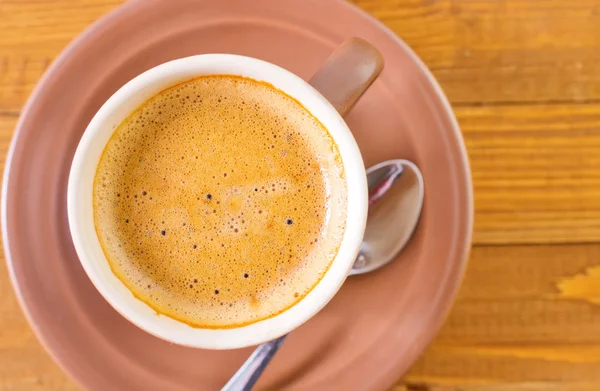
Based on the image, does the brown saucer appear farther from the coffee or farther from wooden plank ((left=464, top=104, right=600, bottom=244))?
wooden plank ((left=464, top=104, right=600, bottom=244))

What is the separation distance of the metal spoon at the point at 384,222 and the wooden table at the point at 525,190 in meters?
0.18

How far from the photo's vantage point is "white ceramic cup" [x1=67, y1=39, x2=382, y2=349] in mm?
772

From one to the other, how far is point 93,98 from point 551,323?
861mm

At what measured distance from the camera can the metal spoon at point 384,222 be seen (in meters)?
0.88

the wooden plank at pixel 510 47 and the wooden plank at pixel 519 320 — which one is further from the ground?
the wooden plank at pixel 510 47

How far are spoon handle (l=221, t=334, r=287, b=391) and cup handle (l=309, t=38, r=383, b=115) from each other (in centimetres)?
38

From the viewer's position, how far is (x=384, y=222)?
3.06 ft

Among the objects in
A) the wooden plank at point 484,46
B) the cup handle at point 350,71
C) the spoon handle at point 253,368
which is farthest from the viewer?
the wooden plank at point 484,46

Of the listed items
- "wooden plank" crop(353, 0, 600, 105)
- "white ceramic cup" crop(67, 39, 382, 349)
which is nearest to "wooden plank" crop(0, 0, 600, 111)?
"wooden plank" crop(353, 0, 600, 105)

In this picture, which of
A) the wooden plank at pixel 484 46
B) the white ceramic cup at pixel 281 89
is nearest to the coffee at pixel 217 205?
the white ceramic cup at pixel 281 89

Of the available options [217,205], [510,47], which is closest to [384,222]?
[217,205]

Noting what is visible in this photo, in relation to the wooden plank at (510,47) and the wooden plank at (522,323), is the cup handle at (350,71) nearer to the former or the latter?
the wooden plank at (510,47)

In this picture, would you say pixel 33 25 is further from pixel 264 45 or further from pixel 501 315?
pixel 501 315

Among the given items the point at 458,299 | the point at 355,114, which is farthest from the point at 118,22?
the point at 458,299
